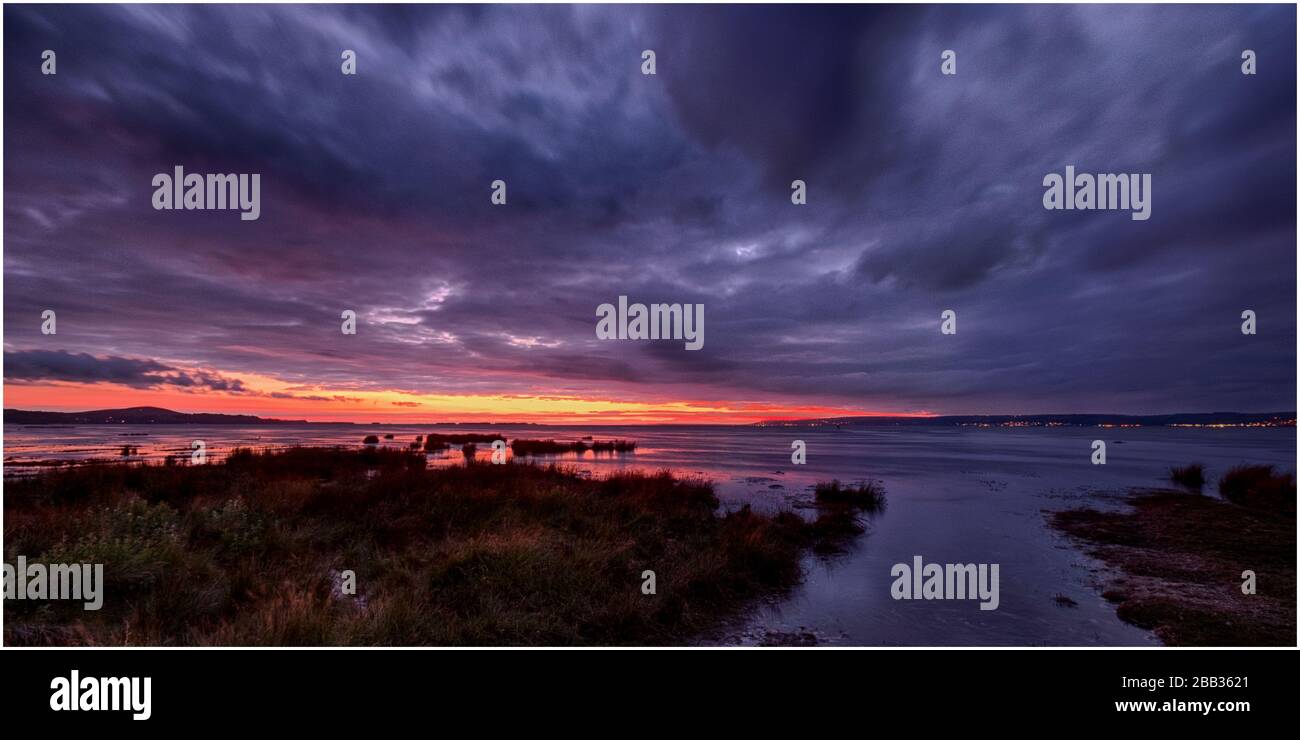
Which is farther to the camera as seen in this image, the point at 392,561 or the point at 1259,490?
the point at 1259,490

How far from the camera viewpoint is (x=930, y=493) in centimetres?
2402

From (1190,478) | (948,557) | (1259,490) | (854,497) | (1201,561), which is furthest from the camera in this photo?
(1190,478)

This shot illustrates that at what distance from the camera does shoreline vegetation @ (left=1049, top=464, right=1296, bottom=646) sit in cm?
856

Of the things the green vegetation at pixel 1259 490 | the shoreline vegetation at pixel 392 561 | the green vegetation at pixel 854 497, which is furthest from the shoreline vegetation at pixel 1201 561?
the shoreline vegetation at pixel 392 561

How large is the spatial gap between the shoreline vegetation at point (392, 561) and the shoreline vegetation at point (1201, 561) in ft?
19.0

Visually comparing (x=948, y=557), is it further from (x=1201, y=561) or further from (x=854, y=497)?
(x=854, y=497)

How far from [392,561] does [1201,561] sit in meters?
17.2

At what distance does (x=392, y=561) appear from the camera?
926 centimetres

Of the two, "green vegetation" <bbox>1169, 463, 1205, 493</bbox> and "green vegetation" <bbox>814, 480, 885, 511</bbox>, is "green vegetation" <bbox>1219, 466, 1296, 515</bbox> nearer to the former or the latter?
"green vegetation" <bbox>1169, 463, 1205, 493</bbox>

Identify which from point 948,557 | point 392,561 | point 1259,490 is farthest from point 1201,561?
point 392,561

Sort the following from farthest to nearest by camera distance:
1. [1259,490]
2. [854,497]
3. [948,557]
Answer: [1259,490], [854,497], [948,557]

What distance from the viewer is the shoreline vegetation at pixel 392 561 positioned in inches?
254
